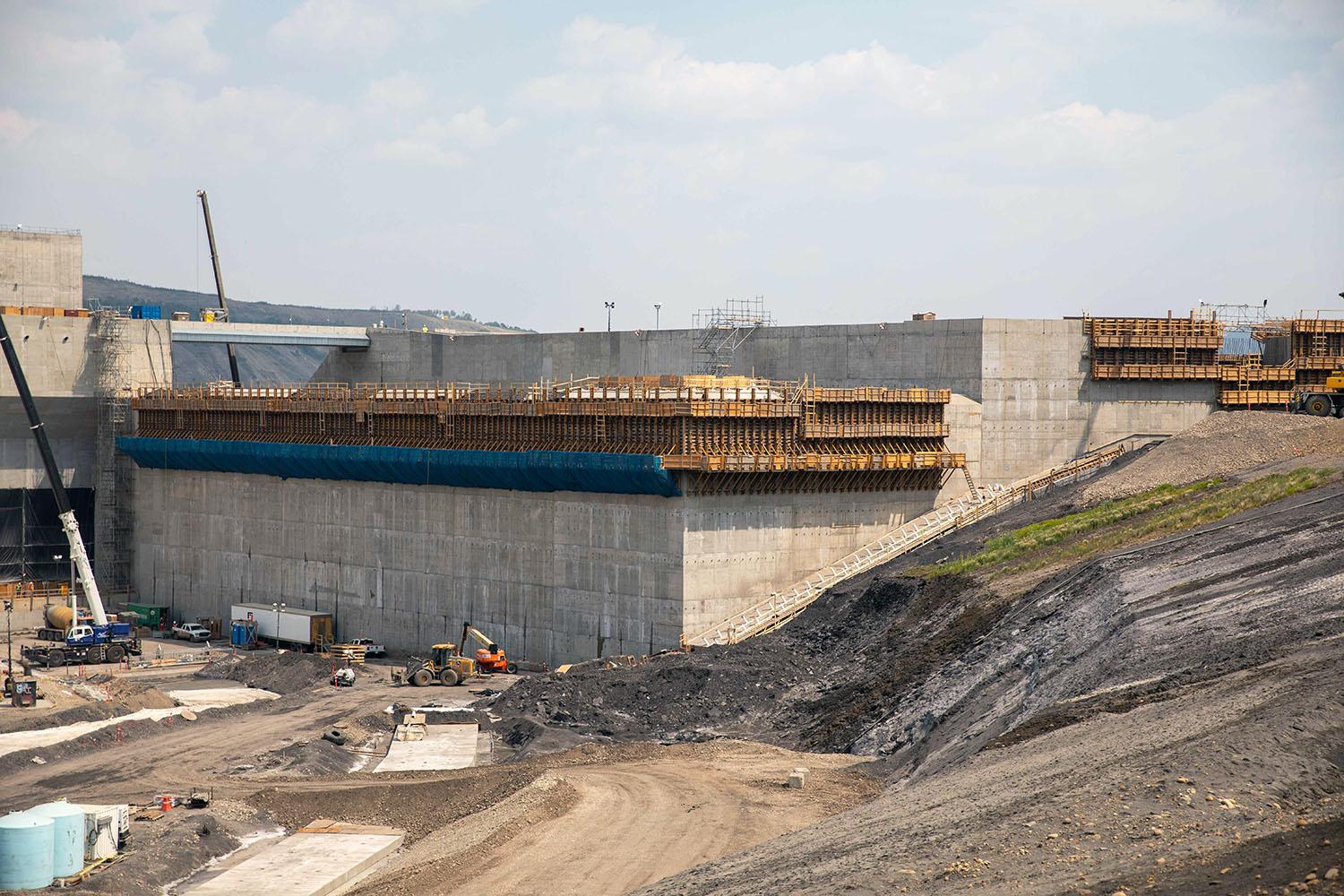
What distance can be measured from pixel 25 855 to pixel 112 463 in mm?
62881

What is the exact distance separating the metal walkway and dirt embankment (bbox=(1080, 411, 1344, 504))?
4.21 metres

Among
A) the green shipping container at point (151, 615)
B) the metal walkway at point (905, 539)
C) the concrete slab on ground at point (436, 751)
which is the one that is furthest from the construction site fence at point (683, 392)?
the green shipping container at point (151, 615)

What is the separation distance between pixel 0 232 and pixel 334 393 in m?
27.1

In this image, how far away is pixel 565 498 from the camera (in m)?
72.4

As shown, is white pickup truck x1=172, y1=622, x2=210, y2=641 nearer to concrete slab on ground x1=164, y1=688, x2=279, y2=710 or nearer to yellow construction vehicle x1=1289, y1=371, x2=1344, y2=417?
concrete slab on ground x1=164, y1=688, x2=279, y2=710

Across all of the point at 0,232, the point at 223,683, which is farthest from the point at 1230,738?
the point at 0,232

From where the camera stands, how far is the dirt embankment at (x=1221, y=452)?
6825 cm

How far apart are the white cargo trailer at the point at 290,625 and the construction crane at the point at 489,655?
11218 millimetres

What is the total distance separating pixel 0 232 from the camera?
10006cm

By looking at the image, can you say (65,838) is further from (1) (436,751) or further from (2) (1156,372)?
(2) (1156,372)

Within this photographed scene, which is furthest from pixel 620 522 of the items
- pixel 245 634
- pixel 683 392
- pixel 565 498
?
pixel 245 634

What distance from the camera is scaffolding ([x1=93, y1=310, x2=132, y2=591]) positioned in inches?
3873

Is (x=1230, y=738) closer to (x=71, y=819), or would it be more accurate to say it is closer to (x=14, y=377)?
(x=71, y=819)

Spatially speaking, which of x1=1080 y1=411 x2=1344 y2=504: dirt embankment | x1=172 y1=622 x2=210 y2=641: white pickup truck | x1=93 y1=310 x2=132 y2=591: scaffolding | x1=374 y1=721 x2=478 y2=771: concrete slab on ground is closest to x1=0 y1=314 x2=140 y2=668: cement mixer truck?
x1=93 y1=310 x2=132 y2=591: scaffolding
